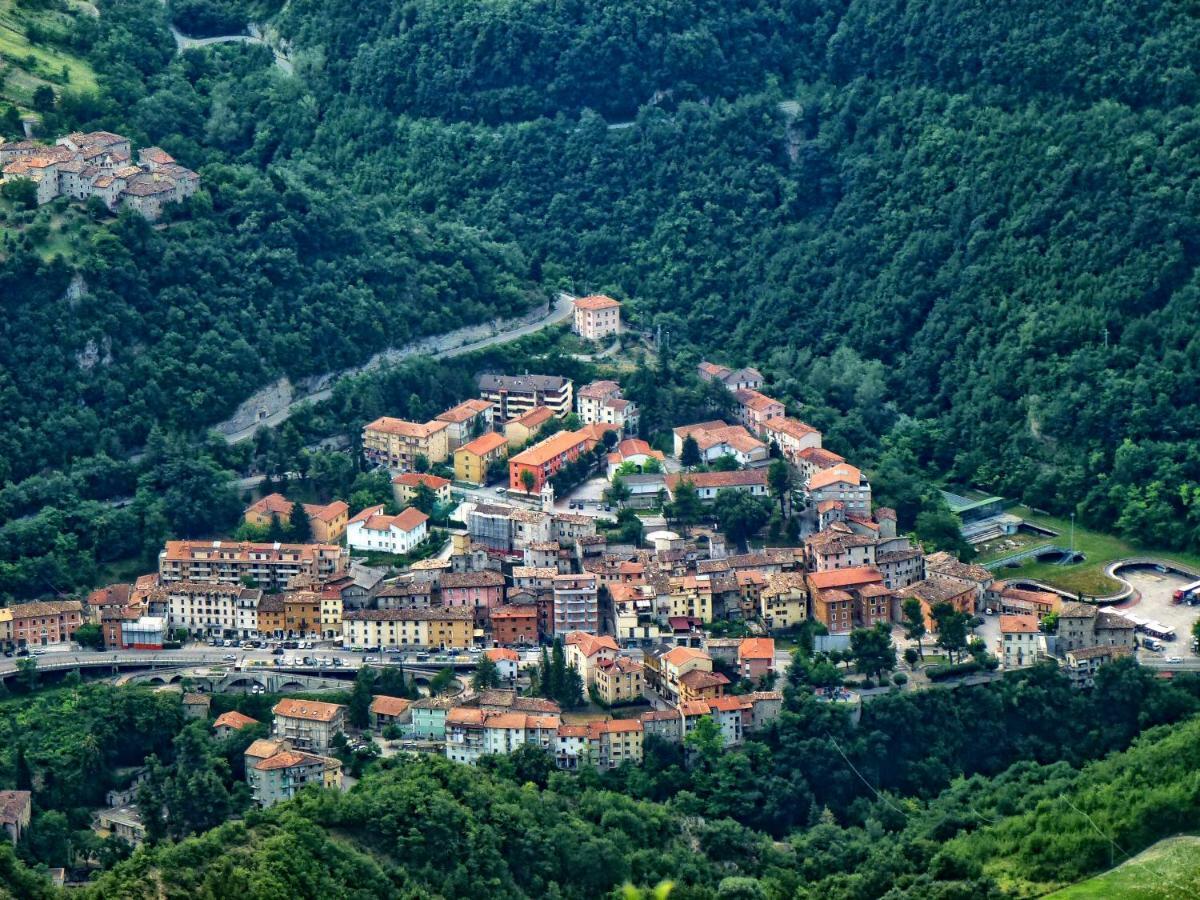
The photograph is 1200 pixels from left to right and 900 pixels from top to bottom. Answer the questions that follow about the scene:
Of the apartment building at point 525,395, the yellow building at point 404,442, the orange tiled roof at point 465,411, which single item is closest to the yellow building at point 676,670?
the yellow building at point 404,442

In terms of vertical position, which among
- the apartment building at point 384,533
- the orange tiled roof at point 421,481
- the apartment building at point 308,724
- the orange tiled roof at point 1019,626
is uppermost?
the orange tiled roof at point 421,481

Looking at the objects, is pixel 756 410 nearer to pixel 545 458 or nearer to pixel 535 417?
pixel 535 417

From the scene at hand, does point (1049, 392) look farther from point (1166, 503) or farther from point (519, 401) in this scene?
point (519, 401)

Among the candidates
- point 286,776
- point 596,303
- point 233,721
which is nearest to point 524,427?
point 596,303

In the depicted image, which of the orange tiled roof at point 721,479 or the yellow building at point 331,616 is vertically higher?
the orange tiled roof at point 721,479

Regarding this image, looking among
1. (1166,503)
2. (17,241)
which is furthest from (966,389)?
(17,241)

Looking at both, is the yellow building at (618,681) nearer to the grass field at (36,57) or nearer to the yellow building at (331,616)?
the yellow building at (331,616)
